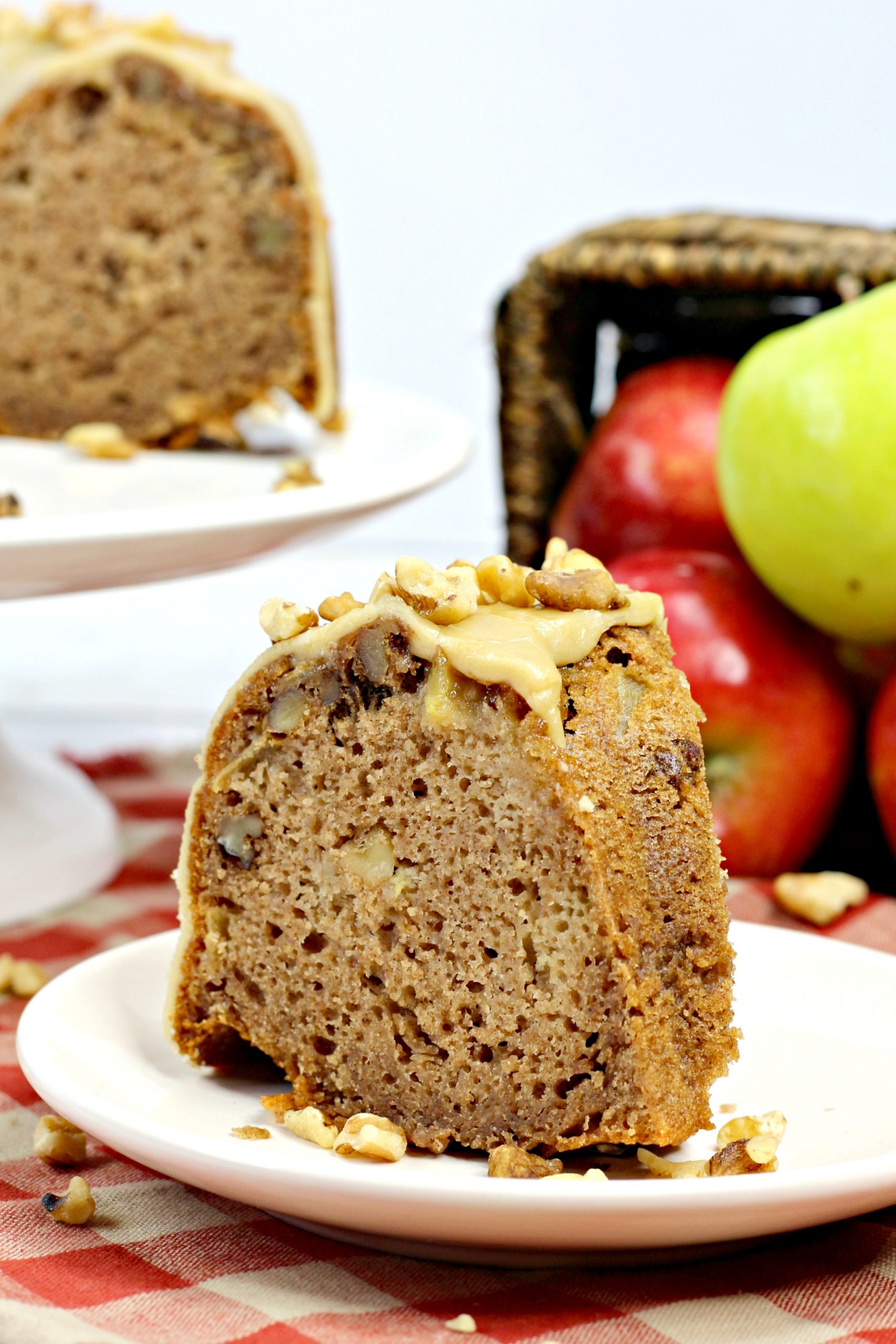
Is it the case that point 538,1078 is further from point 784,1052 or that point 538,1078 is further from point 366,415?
point 366,415

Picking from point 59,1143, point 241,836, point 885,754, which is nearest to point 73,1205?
point 59,1143

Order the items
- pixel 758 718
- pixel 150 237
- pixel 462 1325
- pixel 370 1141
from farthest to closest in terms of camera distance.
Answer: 1. pixel 150 237
2. pixel 758 718
3. pixel 370 1141
4. pixel 462 1325

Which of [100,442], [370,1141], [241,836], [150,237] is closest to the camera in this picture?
[370,1141]

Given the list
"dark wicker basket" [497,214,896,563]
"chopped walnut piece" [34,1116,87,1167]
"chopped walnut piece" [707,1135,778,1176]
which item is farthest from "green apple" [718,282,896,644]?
"chopped walnut piece" [34,1116,87,1167]

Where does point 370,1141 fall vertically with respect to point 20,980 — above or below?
above

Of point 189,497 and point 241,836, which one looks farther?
point 189,497

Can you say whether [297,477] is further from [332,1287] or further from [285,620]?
[332,1287]

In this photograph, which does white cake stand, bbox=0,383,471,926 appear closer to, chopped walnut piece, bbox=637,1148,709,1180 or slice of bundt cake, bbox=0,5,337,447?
slice of bundt cake, bbox=0,5,337,447

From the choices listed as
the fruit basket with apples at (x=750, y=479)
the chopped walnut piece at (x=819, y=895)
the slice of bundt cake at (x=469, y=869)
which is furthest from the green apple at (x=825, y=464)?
the slice of bundt cake at (x=469, y=869)
